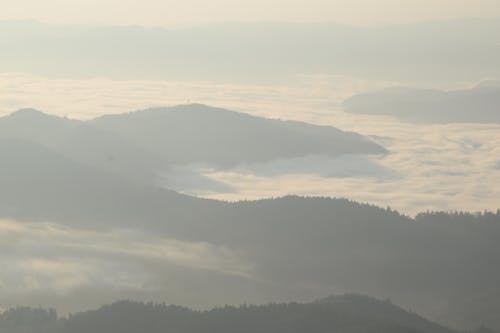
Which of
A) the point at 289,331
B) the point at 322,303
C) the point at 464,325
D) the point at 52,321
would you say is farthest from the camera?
the point at 464,325

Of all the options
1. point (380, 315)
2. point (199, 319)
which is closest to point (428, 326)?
point (380, 315)

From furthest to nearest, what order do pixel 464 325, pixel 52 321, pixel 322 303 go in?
pixel 464 325 < pixel 322 303 < pixel 52 321

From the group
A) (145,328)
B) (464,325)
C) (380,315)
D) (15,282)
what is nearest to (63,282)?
(15,282)

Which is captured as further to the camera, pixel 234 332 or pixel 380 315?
pixel 380 315

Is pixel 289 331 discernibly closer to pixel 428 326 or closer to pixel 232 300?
pixel 428 326

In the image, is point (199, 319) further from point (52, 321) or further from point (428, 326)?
point (428, 326)

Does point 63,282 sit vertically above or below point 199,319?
above
